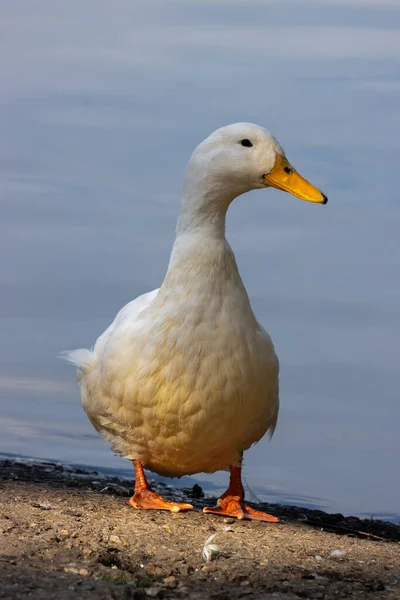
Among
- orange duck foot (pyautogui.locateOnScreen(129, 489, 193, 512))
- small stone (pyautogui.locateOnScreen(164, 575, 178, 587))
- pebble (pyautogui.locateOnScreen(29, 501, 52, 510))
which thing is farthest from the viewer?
orange duck foot (pyautogui.locateOnScreen(129, 489, 193, 512))

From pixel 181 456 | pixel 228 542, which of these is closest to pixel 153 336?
pixel 181 456

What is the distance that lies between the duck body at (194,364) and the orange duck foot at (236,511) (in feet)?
1.23

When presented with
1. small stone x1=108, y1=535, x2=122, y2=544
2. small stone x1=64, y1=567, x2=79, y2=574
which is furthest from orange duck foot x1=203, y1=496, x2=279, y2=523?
small stone x1=64, y1=567, x2=79, y2=574

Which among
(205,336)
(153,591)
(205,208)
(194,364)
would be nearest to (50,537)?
(153,591)

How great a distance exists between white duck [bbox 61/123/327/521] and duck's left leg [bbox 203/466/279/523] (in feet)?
1.34

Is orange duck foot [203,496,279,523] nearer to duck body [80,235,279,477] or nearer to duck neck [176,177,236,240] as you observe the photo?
duck body [80,235,279,477]

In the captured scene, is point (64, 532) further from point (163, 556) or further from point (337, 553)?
point (337, 553)

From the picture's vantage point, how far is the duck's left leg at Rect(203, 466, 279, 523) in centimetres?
714

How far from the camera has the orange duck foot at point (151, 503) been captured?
7109 millimetres

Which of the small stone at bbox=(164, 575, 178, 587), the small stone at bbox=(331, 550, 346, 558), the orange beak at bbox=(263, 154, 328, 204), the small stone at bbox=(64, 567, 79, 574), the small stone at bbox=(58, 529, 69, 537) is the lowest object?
the small stone at bbox=(64, 567, 79, 574)

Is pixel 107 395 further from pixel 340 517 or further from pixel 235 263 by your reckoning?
pixel 340 517

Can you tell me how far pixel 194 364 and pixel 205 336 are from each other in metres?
0.18

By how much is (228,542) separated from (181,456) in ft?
3.03

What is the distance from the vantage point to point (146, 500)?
7211 mm
